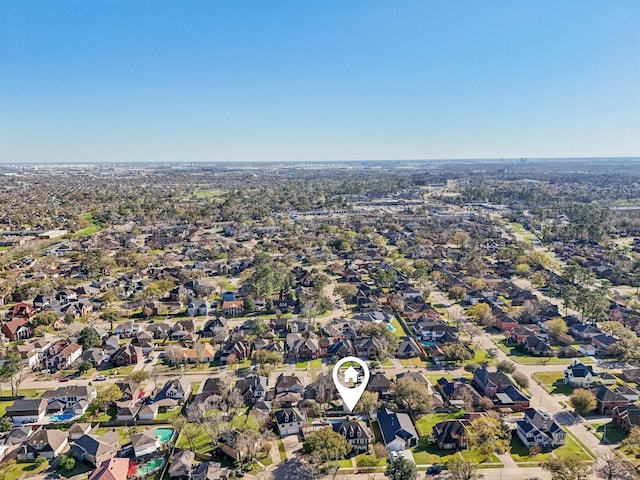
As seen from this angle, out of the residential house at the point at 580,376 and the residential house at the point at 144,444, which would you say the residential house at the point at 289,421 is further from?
the residential house at the point at 580,376

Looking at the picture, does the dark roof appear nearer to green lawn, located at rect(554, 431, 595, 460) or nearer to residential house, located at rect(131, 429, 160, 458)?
green lawn, located at rect(554, 431, 595, 460)

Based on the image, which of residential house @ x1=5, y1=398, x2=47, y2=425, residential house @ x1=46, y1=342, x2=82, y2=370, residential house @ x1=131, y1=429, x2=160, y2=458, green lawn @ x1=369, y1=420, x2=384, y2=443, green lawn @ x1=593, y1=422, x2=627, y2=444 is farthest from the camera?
residential house @ x1=46, y1=342, x2=82, y2=370

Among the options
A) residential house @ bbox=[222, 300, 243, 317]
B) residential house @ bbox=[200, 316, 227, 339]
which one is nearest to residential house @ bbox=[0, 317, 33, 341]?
residential house @ bbox=[200, 316, 227, 339]

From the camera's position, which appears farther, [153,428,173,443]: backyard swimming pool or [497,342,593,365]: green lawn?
[497,342,593,365]: green lawn

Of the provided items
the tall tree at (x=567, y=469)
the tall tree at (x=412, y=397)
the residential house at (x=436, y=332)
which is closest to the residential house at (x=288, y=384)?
the tall tree at (x=412, y=397)

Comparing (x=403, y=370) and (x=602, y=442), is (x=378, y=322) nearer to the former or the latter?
(x=403, y=370)
